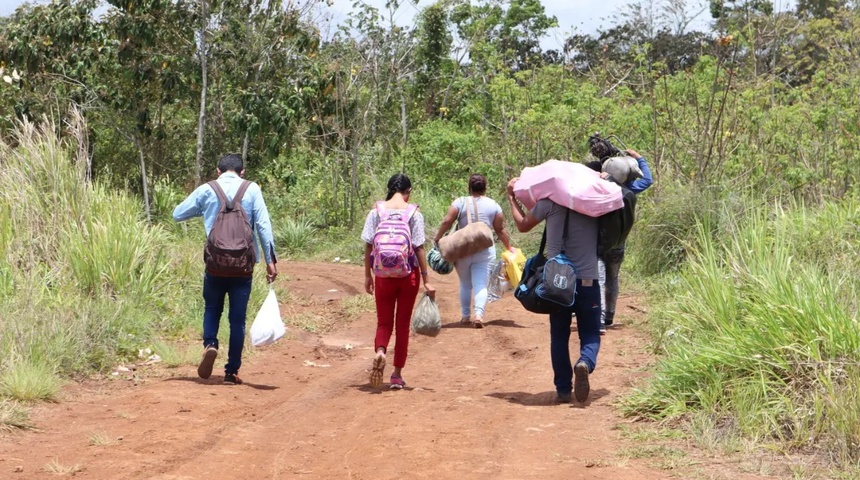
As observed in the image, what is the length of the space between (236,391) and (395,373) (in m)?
1.26

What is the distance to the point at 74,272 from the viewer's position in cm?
1016

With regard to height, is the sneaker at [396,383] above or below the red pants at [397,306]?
below

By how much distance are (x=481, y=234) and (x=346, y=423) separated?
455 cm

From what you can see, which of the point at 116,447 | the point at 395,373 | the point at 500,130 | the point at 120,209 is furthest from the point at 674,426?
the point at 500,130

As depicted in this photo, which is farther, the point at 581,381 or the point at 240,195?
the point at 240,195

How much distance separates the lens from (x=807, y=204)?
43.7ft

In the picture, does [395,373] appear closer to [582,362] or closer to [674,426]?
[582,362]

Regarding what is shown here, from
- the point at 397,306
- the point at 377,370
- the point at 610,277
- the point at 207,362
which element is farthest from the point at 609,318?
the point at 207,362

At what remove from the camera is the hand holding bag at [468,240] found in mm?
11430

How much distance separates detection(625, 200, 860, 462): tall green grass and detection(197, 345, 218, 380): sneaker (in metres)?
3.28

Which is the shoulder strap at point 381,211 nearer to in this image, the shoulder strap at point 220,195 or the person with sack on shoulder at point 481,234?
the shoulder strap at point 220,195

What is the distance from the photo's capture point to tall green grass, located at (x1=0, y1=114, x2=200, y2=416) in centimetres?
855

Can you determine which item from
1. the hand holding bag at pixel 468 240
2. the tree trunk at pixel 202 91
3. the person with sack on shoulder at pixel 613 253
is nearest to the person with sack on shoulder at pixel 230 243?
the person with sack on shoulder at pixel 613 253

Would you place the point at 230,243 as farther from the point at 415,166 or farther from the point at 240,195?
the point at 415,166
